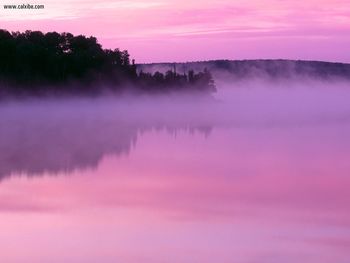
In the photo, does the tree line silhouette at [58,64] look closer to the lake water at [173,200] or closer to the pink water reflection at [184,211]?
the lake water at [173,200]

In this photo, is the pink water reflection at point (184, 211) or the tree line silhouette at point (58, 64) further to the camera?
the tree line silhouette at point (58, 64)

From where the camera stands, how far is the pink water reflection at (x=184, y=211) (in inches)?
301

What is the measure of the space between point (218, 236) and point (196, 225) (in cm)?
64

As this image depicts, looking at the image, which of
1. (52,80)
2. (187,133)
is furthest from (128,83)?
(187,133)

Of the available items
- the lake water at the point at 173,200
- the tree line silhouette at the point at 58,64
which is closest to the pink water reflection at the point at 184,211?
the lake water at the point at 173,200

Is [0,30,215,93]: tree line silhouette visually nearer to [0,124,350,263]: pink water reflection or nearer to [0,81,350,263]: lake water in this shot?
[0,81,350,263]: lake water

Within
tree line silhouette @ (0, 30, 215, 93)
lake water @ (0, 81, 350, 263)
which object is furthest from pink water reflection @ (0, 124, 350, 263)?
tree line silhouette @ (0, 30, 215, 93)

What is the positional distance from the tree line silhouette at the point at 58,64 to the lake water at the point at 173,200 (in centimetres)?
2259

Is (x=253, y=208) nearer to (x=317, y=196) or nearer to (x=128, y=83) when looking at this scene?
(x=317, y=196)

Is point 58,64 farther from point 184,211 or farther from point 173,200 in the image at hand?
point 184,211

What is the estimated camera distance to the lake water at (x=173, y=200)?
771cm

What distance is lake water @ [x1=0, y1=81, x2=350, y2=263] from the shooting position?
7.71 metres

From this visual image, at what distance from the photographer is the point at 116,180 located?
43.5ft

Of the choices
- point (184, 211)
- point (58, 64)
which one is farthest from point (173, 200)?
point (58, 64)
